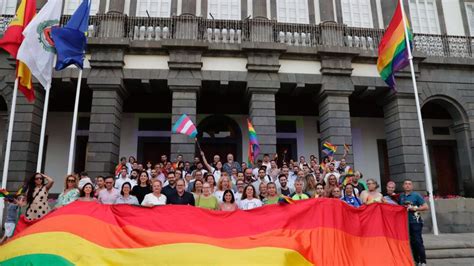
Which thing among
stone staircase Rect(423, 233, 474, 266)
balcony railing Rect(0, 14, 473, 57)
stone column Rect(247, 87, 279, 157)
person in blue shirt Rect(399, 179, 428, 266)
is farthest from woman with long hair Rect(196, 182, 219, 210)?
balcony railing Rect(0, 14, 473, 57)

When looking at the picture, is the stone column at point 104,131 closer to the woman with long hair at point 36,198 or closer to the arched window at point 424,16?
the woman with long hair at point 36,198

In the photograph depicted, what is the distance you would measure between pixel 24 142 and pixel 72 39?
18.1 ft

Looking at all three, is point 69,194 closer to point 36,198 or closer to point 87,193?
point 87,193

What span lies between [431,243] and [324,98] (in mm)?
7982

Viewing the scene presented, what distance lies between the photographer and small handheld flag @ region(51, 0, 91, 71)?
10961mm

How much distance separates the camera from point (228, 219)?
22.6 ft

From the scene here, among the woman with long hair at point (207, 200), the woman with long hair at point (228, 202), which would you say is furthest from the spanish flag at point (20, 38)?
the woman with long hair at point (228, 202)

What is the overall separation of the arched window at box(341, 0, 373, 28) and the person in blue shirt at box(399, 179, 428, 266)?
38.8 feet

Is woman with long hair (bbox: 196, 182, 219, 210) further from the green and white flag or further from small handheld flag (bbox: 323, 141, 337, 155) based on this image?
small handheld flag (bbox: 323, 141, 337, 155)

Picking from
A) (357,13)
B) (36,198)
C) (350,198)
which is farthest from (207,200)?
(357,13)

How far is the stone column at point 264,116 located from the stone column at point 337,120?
2510mm

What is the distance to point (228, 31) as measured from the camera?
1543cm

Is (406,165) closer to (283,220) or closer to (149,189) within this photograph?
(283,220)

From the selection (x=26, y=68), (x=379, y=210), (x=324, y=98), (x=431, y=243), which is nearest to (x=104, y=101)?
(x=26, y=68)
